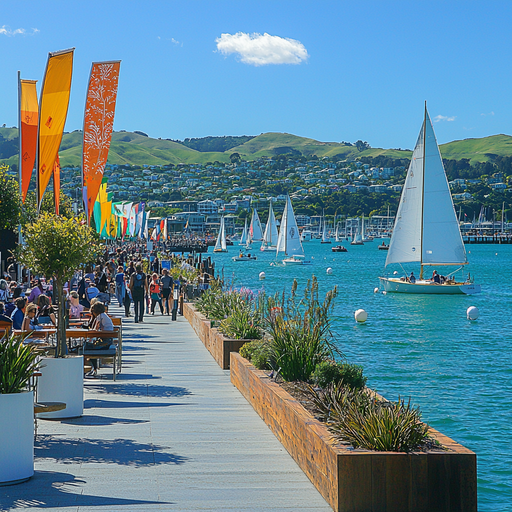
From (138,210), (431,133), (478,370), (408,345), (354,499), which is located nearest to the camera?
(354,499)

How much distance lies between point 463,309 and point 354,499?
129 feet

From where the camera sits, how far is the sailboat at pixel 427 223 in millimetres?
45406

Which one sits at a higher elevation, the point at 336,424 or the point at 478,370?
the point at 336,424

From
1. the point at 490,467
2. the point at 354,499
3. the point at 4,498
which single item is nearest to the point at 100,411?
the point at 4,498

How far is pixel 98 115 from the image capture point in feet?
61.1

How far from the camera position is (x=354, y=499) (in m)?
5.22

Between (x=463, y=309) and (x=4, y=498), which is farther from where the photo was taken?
(x=463, y=309)

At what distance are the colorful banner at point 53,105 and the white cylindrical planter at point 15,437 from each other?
1139 cm

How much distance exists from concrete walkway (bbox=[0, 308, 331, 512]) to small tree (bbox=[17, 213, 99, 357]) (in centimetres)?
142

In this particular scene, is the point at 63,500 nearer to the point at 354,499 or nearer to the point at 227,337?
the point at 354,499

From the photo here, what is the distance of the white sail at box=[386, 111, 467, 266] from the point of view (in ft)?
149

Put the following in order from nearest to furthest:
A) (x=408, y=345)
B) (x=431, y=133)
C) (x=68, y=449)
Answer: (x=68, y=449)
(x=408, y=345)
(x=431, y=133)

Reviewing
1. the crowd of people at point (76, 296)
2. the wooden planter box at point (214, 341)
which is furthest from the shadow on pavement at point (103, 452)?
the wooden planter box at point (214, 341)

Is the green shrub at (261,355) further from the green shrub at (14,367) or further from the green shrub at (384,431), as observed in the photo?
the green shrub at (14,367)
